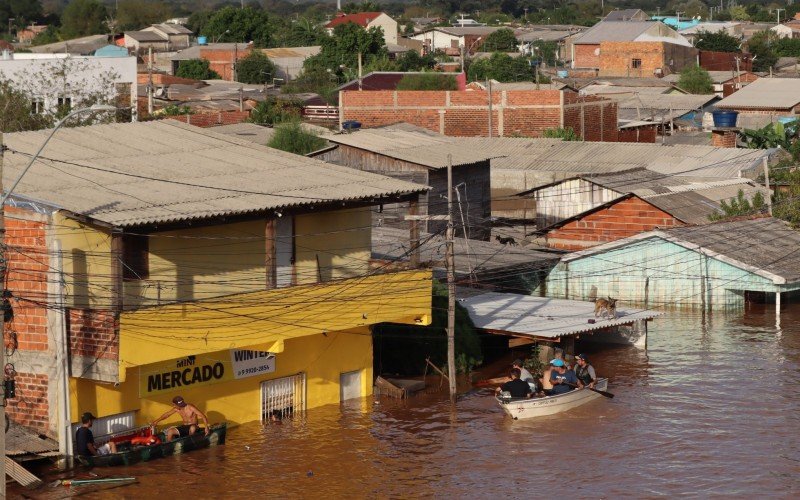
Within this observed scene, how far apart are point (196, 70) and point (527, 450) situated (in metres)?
68.3

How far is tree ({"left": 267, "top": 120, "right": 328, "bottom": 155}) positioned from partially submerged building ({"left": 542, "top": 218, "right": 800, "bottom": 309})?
11411 millimetres

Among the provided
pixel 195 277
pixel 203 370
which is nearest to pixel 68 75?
pixel 195 277

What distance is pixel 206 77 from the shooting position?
3504 inches

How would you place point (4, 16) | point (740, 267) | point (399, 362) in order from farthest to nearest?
1. point (4, 16)
2. point (740, 267)
3. point (399, 362)

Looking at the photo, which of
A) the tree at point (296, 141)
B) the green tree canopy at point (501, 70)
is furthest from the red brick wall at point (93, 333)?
the green tree canopy at point (501, 70)

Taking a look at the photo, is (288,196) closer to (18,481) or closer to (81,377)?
(81,377)

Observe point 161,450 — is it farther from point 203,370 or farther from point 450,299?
point 450,299

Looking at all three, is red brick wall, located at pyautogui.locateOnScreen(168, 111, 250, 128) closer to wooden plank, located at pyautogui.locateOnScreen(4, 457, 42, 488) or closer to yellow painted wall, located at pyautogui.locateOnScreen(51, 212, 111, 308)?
yellow painted wall, located at pyautogui.locateOnScreen(51, 212, 111, 308)

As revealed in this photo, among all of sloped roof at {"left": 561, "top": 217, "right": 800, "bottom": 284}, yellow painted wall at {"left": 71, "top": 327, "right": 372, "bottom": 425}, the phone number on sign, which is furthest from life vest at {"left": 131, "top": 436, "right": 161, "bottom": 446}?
A: sloped roof at {"left": 561, "top": 217, "right": 800, "bottom": 284}

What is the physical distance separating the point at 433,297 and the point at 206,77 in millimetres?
63285

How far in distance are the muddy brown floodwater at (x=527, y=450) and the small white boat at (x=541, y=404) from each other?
0.57 ft

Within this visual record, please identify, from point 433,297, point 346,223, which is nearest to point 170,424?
point 346,223

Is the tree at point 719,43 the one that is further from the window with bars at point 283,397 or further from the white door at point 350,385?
the window with bars at point 283,397

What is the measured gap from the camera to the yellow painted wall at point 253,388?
2198 cm
